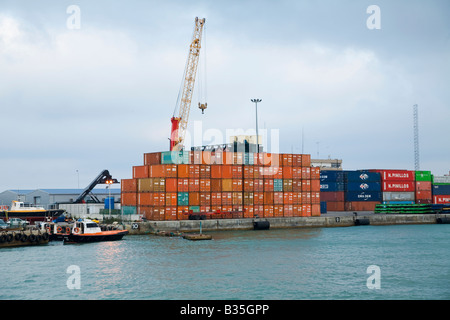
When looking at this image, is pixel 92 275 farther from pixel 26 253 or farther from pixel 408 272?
pixel 408 272

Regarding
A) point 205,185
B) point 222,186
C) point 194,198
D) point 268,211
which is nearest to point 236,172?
point 222,186

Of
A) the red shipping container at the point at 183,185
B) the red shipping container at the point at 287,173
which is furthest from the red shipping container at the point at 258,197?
the red shipping container at the point at 183,185

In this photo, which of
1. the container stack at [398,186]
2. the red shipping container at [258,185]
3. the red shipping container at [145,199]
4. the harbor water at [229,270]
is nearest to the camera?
the harbor water at [229,270]

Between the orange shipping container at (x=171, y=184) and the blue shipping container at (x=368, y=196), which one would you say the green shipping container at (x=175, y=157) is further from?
the blue shipping container at (x=368, y=196)

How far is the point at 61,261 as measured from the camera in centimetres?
4216

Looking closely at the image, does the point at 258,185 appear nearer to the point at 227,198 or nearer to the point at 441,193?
the point at 227,198

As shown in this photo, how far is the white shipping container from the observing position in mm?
99250

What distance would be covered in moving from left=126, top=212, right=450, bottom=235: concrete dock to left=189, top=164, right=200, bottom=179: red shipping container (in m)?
6.76

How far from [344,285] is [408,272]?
770 cm

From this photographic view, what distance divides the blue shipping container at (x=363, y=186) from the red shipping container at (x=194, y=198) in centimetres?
3926

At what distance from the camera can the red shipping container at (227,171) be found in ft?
243

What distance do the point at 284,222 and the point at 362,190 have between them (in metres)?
29.8

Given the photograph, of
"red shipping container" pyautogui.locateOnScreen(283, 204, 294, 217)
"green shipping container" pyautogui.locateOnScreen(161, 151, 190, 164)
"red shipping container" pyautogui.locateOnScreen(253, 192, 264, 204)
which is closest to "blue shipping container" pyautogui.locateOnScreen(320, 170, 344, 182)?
"red shipping container" pyautogui.locateOnScreen(283, 204, 294, 217)

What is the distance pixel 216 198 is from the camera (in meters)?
73.8
